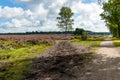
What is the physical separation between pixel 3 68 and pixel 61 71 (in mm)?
4937

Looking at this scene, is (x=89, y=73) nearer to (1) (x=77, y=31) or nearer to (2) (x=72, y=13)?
(1) (x=77, y=31)

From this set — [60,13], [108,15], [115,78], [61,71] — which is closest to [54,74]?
[61,71]

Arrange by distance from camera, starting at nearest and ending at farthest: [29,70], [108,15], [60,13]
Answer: [29,70] < [108,15] < [60,13]

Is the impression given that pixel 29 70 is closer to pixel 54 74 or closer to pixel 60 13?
pixel 54 74

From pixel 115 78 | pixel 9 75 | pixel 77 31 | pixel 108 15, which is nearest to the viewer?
pixel 115 78

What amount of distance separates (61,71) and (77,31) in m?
79.0

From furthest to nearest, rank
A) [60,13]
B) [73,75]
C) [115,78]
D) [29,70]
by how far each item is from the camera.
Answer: [60,13], [29,70], [73,75], [115,78]

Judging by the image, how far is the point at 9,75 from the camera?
18625 mm

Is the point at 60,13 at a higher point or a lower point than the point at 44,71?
higher

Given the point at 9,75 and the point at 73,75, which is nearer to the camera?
the point at 73,75

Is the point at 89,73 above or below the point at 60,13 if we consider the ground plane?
below

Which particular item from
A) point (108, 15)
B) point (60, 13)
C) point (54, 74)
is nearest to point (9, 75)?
point (54, 74)

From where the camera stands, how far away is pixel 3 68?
21.7 m

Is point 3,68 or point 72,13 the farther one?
point 72,13
